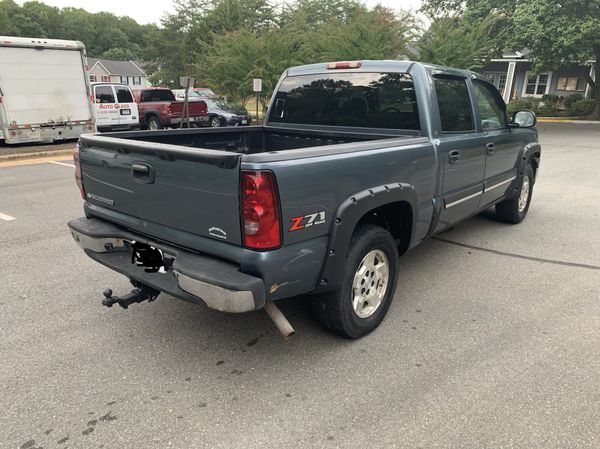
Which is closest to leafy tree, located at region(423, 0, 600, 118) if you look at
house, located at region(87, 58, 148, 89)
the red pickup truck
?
the red pickup truck

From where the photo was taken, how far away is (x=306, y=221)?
256 centimetres

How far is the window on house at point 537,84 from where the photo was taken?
107ft

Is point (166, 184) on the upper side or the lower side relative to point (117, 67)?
lower

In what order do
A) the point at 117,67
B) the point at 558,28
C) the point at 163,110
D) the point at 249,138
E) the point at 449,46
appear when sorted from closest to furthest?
1. the point at 249,138
2. the point at 163,110
3. the point at 449,46
4. the point at 558,28
5. the point at 117,67

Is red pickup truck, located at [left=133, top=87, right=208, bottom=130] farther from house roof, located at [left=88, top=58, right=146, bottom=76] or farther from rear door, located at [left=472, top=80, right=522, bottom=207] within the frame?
house roof, located at [left=88, top=58, right=146, bottom=76]

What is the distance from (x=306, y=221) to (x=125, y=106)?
613 inches

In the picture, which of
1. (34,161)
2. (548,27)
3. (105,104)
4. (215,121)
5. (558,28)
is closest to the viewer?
(34,161)

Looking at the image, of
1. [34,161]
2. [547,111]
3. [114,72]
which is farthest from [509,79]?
[114,72]

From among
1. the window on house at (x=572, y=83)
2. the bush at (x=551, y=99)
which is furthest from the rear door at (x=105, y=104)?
the window on house at (x=572, y=83)

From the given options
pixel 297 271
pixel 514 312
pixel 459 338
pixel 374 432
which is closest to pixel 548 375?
pixel 459 338

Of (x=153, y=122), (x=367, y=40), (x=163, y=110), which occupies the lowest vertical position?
(x=153, y=122)

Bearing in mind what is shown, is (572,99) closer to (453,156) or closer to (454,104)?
(454,104)

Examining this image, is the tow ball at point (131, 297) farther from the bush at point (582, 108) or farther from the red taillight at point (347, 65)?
the bush at point (582, 108)

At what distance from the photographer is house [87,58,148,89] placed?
76000 mm
